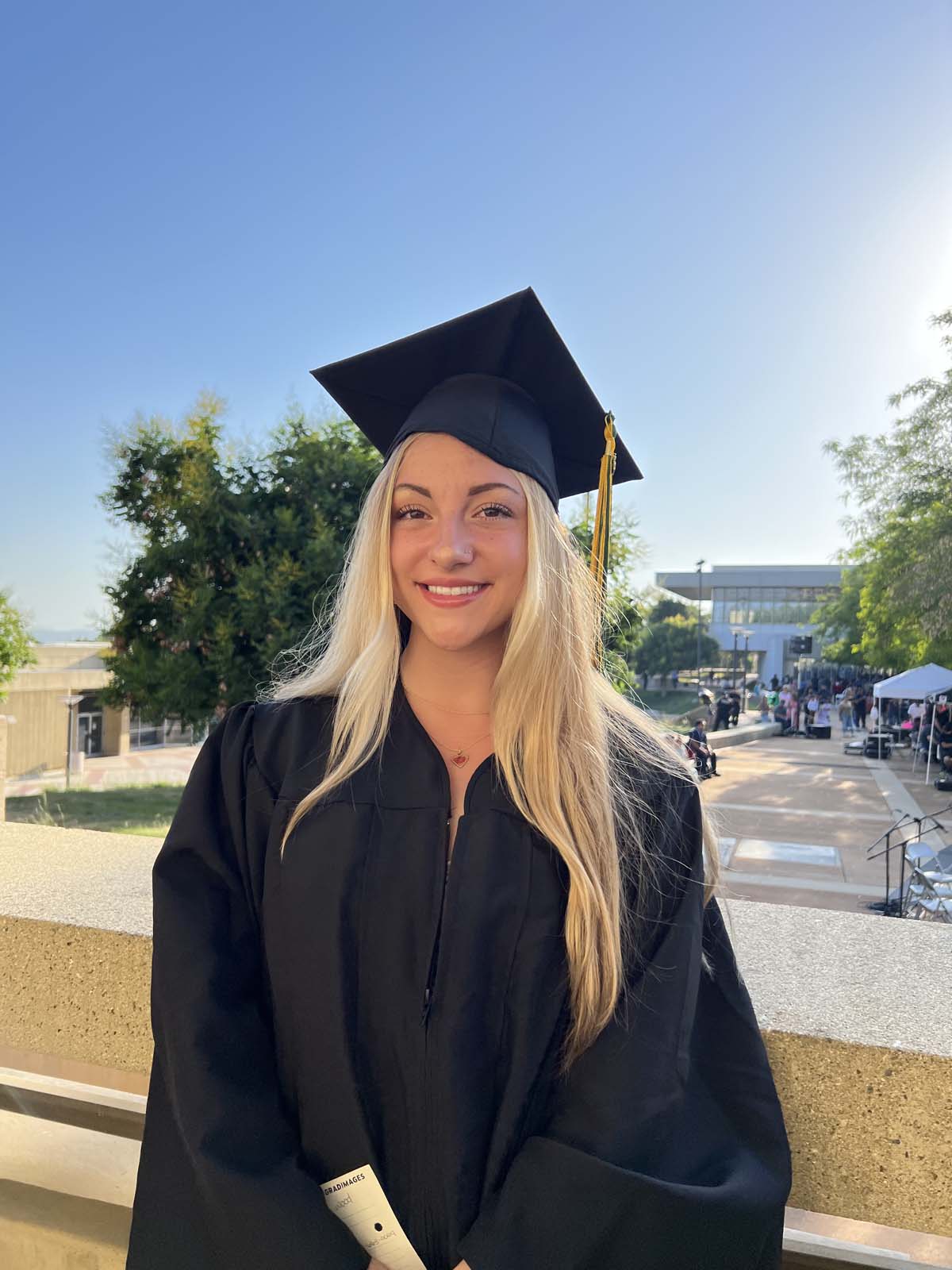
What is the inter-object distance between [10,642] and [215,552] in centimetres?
1688

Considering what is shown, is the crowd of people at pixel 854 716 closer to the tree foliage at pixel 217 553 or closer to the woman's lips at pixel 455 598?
the tree foliage at pixel 217 553

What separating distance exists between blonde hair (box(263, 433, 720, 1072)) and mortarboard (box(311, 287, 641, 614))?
3.5 inches

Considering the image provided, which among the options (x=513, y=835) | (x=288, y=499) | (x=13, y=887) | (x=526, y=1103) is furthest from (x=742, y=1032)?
(x=288, y=499)

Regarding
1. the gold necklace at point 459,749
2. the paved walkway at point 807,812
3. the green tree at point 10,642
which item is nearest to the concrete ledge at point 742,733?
the paved walkway at point 807,812

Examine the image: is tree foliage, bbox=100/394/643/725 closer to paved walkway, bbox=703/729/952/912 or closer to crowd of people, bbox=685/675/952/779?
paved walkway, bbox=703/729/952/912

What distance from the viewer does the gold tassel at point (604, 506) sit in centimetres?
188

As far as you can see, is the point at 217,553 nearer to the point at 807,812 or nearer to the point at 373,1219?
→ the point at 807,812

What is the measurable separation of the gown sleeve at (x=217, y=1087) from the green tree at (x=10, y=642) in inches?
1170

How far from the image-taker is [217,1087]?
128 cm

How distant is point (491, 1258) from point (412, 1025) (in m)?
0.31

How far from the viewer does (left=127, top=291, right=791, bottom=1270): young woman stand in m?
1.25

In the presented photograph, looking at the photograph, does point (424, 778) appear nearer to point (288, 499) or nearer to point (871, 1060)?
point (871, 1060)

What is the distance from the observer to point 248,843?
1.46m

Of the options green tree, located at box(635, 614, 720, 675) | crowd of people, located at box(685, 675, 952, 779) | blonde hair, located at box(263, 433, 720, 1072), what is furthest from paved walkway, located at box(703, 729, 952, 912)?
green tree, located at box(635, 614, 720, 675)
